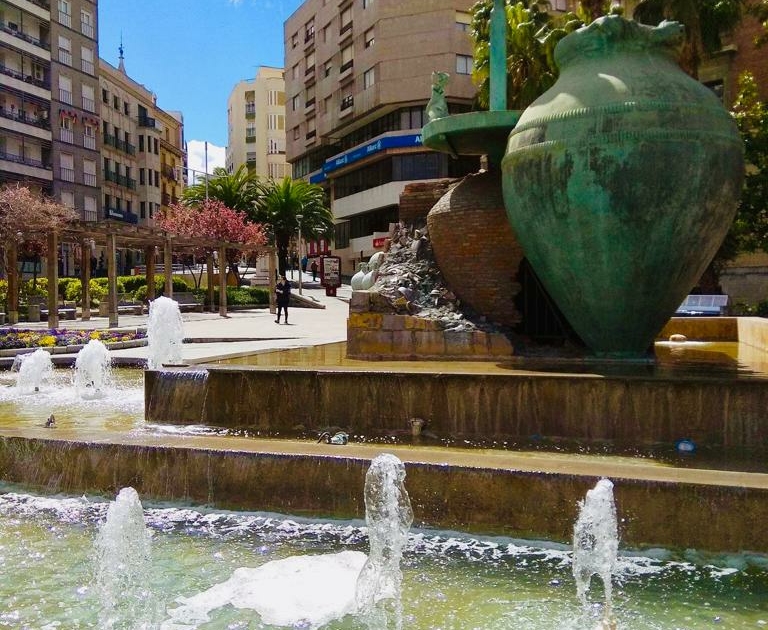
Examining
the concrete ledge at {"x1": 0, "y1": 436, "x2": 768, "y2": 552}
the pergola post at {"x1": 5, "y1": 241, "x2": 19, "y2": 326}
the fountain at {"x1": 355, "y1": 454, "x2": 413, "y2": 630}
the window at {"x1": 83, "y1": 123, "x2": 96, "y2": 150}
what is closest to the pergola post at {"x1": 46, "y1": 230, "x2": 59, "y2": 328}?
the pergola post at {"x1": 5, "y1": 241, "x2": 19, "y2": 326}

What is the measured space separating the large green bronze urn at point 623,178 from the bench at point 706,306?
11.1m

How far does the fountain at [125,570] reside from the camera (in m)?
3.68

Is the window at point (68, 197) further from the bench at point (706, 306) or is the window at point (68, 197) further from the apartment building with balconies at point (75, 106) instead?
the bench at point (706, 306)

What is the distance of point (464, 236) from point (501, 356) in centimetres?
162

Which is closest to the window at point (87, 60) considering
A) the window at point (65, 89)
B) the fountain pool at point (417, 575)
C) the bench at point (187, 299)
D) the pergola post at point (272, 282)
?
the window at point (65, 89)

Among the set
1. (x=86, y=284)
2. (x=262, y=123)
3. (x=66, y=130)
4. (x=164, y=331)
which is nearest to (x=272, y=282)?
(x=86, y=284)

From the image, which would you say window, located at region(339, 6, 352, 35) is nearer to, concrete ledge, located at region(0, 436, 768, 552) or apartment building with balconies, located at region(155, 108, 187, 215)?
apartment building with balconies, located at region(155, 108, 187, 215)

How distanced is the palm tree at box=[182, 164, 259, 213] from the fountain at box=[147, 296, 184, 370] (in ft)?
112

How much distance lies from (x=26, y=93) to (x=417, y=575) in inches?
1876

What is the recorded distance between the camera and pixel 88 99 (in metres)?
50.8

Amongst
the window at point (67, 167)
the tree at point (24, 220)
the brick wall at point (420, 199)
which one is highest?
the window at point (67, 167)

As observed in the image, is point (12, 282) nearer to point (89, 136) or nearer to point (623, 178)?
point (623, 178)

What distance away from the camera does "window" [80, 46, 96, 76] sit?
164 ft

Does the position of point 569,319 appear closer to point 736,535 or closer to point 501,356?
point 501,356
